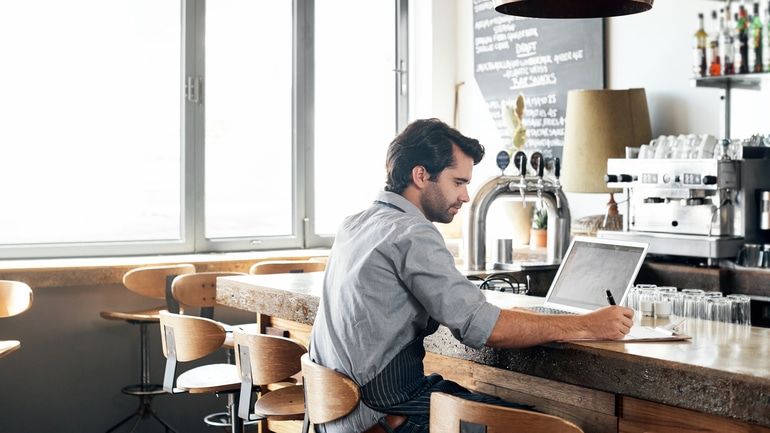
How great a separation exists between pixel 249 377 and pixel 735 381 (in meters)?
1.41

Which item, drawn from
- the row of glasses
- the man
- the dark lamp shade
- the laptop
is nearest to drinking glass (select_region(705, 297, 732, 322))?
the row of glasses

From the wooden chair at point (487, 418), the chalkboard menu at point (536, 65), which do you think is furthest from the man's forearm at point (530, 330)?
the chalkboard menu at point (536, 65)

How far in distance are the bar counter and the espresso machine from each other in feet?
4.76

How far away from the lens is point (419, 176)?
7.86 ft

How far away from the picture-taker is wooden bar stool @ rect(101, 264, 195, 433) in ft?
14.1

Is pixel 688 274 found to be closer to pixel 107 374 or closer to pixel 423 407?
pixel 423 407

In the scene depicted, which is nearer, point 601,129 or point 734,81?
point 734,81

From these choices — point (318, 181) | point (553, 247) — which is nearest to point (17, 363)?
point (318, 181)

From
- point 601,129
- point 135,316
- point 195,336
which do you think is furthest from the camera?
point 601,129

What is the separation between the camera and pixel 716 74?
4047 millimetres

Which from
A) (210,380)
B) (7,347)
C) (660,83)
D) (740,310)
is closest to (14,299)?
(7,347)

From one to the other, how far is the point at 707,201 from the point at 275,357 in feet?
6.66

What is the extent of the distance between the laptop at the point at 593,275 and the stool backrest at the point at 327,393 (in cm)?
64

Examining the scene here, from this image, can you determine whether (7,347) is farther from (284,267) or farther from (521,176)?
(521,176)
